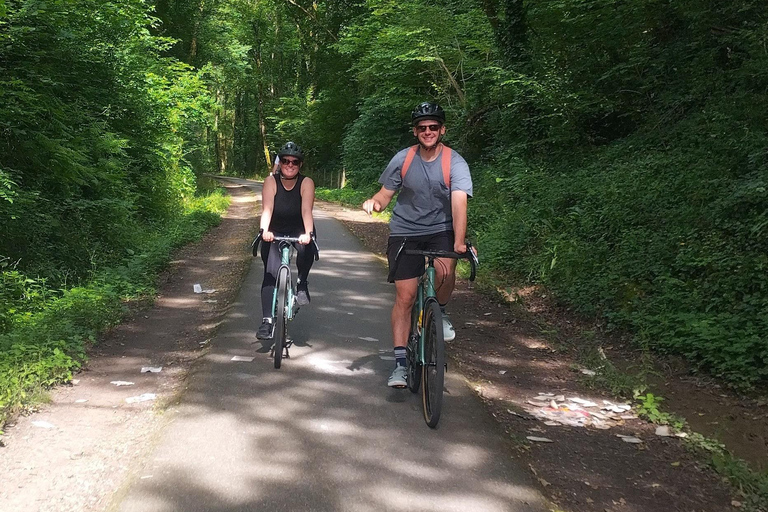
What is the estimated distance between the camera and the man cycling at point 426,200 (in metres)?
4.61

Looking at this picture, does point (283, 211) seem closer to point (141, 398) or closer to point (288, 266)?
point (288, 266)

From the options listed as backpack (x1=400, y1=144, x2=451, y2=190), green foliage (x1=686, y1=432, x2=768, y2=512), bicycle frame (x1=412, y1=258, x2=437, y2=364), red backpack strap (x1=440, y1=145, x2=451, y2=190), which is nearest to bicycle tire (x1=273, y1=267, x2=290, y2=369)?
bicycle frame (x1=412, y1=258, x2=437, y2=364)

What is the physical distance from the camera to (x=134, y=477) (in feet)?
11.7

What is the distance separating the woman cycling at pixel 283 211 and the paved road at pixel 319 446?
640mm

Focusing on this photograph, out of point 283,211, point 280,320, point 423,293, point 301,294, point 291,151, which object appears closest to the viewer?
point 423,293

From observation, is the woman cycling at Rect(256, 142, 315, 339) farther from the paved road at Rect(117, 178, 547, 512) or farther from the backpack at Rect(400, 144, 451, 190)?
the backpack at Rect(400, 144, 451, 190)

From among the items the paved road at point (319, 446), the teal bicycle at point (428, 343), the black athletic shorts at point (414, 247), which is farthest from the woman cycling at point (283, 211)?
the teal bicycle at point (428, 343)

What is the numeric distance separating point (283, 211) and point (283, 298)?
933mm

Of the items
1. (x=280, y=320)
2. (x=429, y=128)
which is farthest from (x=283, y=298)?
(x=429, y=128)

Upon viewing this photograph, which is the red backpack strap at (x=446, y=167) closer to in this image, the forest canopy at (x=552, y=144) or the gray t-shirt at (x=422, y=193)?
the gray t-shirt at (x=422, y=193)

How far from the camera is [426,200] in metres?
4.73

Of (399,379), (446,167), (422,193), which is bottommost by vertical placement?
(399,379)

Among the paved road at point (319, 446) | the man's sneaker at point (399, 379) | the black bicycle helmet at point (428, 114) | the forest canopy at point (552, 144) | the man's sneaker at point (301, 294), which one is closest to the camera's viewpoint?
the paved road at point (319, 446)

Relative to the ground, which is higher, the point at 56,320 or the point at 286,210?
the point at 286,210
